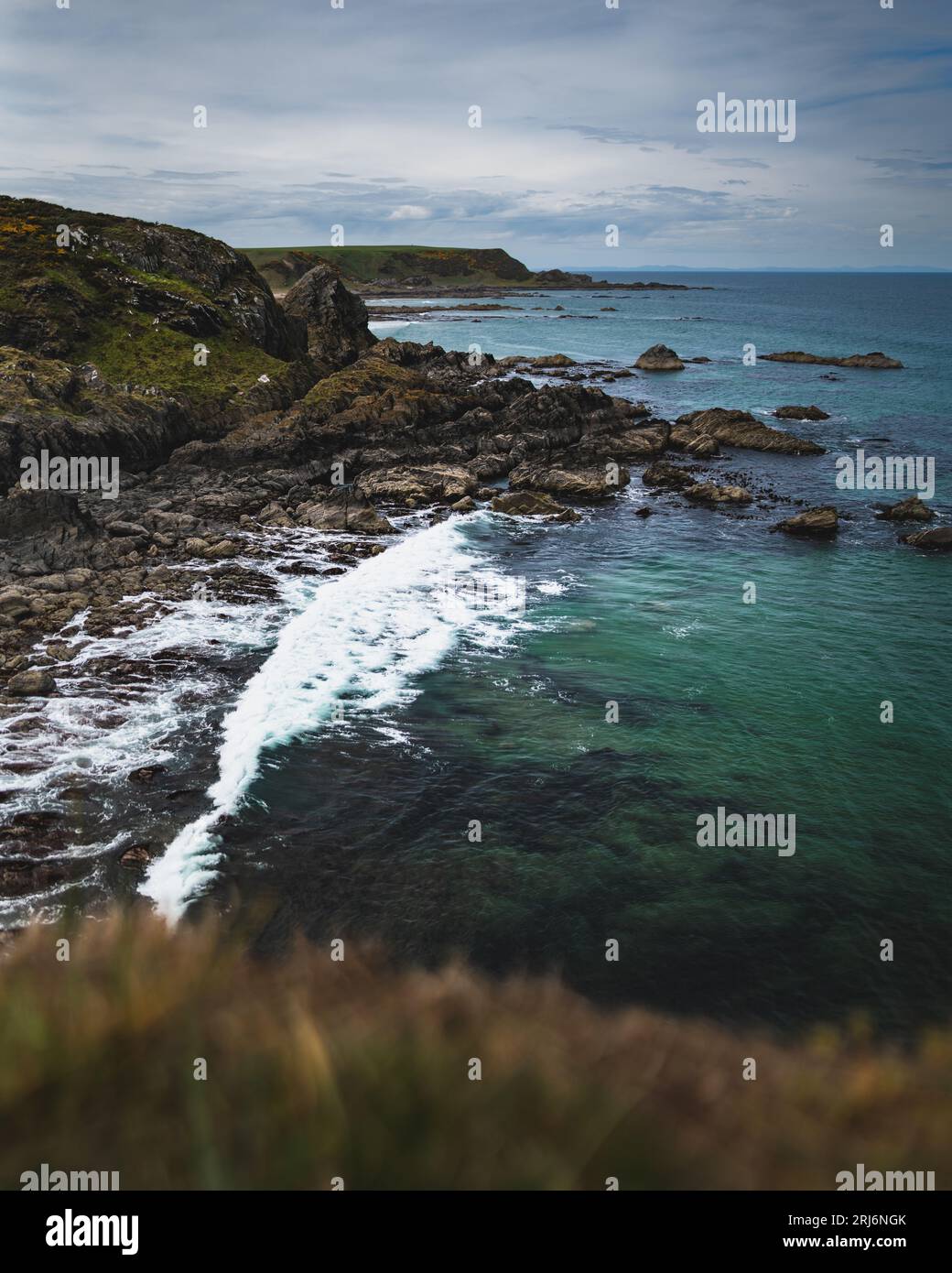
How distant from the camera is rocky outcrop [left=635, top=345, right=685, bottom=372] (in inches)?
4528

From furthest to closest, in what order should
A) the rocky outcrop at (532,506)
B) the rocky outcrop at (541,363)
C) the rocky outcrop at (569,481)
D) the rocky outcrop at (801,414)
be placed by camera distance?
the rocky outcrop at (541,363) → the rocky outcrop at (801,414) → the rocky outcrop at (569,481) → the rocky outcrop at (532,506)

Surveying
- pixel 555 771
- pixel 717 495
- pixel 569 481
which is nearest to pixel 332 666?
→ pixel 555 771

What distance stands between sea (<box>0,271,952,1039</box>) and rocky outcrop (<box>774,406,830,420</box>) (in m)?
42.5

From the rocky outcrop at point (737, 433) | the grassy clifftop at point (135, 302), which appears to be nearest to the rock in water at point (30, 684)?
the grassy clifftop at point (135, 302)

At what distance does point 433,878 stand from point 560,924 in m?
3.24

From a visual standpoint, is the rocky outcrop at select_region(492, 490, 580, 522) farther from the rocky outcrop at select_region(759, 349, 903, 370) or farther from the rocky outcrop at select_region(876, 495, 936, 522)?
the rocky outcrop at select_region(759, 349, 903, 370)

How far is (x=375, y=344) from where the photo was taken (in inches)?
3578

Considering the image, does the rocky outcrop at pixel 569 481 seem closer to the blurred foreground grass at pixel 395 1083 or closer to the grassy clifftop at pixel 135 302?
the grassy clifftop at pixel 135 302

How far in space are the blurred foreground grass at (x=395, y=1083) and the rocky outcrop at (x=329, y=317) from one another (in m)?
74.4

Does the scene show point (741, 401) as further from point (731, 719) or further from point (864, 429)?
point (731, 719)

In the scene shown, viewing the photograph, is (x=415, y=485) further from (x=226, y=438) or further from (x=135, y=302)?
(x=135, y=302)

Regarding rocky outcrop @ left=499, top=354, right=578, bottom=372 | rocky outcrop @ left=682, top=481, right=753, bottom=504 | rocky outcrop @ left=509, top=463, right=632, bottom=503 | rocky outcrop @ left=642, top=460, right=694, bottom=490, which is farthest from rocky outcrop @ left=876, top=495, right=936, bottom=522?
rocky outcrop @ left=499, top=354, right=578, bottom=372

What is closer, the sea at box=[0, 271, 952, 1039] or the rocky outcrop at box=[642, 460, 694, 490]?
the sea at box=[0, 271, 952, 1039]

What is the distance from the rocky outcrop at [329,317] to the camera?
8306 centimetres
